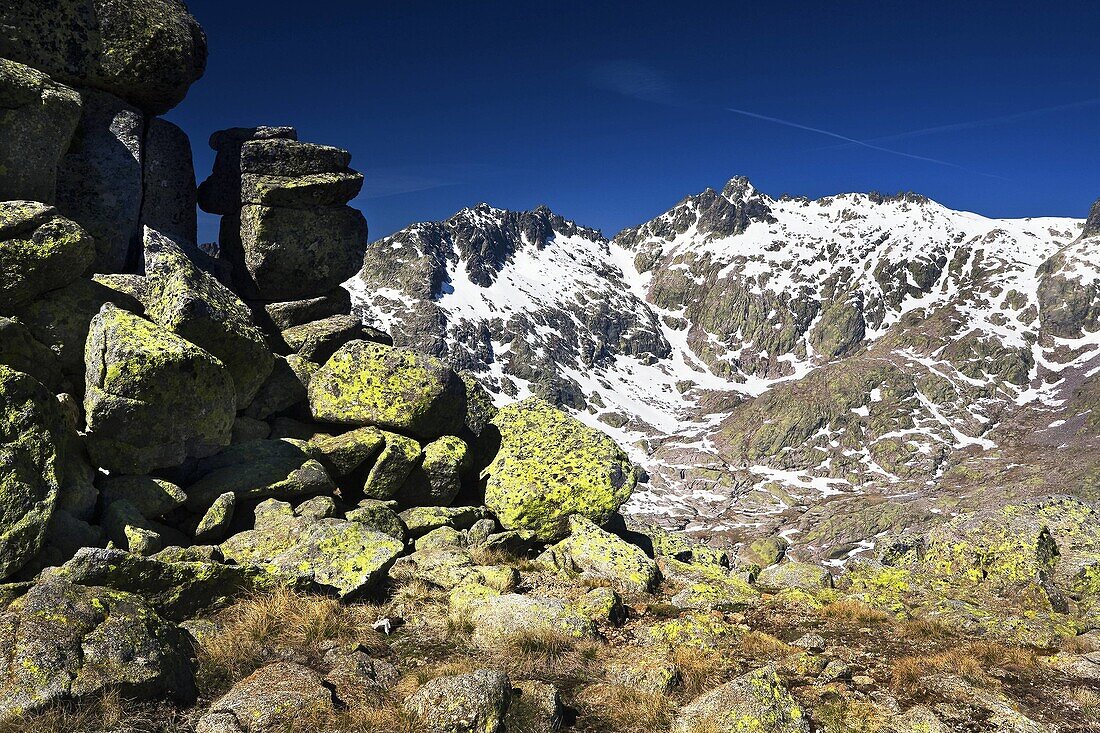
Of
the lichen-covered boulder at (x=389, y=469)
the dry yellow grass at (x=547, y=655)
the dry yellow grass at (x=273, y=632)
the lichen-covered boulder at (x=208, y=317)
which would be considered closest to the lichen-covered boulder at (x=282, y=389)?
the lichen-covered boulder at (x=208, y=317)

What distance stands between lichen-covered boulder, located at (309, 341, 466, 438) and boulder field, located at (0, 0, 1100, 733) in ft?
0.36

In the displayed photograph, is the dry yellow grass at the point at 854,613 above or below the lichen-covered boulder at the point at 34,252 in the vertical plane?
below

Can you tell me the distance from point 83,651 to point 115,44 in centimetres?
2300

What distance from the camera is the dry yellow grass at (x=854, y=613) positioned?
16.5 meters

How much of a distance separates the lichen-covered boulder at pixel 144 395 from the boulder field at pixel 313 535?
8 centimetres

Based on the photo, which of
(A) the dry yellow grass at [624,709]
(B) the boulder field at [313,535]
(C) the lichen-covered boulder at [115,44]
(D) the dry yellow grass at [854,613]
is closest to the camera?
(B) the boulder field at [313,535]

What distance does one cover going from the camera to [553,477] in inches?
928

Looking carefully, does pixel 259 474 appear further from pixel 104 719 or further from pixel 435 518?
pixel 104 719

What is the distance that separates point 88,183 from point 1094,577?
3669 cm

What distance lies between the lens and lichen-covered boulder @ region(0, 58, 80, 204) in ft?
60.3

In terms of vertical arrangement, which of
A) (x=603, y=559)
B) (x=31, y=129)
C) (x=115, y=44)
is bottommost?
(x=603, y=559)

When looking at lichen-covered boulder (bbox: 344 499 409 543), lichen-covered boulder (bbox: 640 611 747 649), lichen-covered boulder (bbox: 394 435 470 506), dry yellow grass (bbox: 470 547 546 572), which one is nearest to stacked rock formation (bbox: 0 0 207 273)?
lichen-covered boulder (bbox: 344 499 409 543)

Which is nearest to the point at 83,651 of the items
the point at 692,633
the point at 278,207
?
the point at 692,633

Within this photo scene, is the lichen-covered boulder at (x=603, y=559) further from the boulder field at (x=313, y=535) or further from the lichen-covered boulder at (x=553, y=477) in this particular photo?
the lichen-covered boulder at (x=553, y=477)
